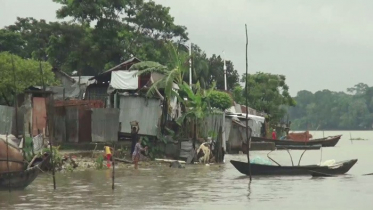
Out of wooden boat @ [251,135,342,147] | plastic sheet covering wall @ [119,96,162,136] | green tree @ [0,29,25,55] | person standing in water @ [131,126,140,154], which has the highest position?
green tree @ [0,29,25,55]

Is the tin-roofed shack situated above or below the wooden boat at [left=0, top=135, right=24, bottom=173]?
above

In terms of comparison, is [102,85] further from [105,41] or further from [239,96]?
[239,96]

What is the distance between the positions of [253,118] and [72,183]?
75.4 ft

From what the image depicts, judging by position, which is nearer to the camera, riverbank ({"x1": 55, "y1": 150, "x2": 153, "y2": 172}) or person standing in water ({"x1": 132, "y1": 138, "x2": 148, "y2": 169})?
riverbank ({"x1": 55, "y1": 150, "x2": 153, "y2": 172})

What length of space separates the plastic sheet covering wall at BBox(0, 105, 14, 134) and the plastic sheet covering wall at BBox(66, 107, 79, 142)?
296cm

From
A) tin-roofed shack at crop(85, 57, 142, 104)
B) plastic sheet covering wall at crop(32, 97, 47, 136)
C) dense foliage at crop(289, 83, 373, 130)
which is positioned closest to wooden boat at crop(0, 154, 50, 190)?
plastic sheet covering wall at crop(32, 97, 47, 136)

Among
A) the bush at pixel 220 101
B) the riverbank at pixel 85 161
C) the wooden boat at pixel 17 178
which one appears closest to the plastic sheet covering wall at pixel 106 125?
the riverbank at pixel 85 161

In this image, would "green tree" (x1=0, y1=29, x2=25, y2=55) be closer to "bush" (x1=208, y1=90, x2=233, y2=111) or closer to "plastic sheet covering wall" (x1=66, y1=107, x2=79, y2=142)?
"bush" (x1=208, y1=90, x2=233, y2=111)

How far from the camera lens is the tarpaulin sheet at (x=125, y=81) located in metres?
28.8

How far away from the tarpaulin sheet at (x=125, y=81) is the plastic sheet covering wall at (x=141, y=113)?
1079 mm

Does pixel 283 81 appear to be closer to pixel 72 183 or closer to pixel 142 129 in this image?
pixel 142 129

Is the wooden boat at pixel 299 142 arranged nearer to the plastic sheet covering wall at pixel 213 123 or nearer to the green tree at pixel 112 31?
the green tree at pixel 112 31

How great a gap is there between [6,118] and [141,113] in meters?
4.87

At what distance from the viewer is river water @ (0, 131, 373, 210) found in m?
15.8
